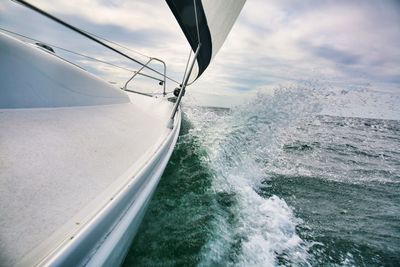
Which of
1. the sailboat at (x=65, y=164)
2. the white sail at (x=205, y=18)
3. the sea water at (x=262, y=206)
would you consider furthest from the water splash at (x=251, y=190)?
the white sail at (x=205, y=18)

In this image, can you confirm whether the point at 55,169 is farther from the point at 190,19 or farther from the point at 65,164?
the point at 190,19

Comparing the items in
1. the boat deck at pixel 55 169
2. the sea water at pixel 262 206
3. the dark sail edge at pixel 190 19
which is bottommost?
the sea water at pixel 262 206

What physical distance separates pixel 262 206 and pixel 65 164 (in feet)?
6.73

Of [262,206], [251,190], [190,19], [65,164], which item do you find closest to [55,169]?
[65,164]

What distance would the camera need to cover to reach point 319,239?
2168 millimetres

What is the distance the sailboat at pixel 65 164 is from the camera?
23.2 inches

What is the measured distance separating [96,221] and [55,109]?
1.19 meters

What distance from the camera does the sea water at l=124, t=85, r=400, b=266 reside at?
1.67 metres

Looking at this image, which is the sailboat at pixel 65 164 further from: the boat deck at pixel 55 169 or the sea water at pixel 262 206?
the sea water at pixel 262 206

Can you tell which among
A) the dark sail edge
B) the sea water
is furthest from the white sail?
→ the sea water

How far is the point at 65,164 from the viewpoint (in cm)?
95

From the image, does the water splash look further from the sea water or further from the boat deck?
the boat deck

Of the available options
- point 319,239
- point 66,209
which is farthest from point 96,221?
point 319,239

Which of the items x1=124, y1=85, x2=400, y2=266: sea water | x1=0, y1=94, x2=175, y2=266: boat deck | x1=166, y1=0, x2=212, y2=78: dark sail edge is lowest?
x1=124, y1=85, x2=400, y2=266: sea water
